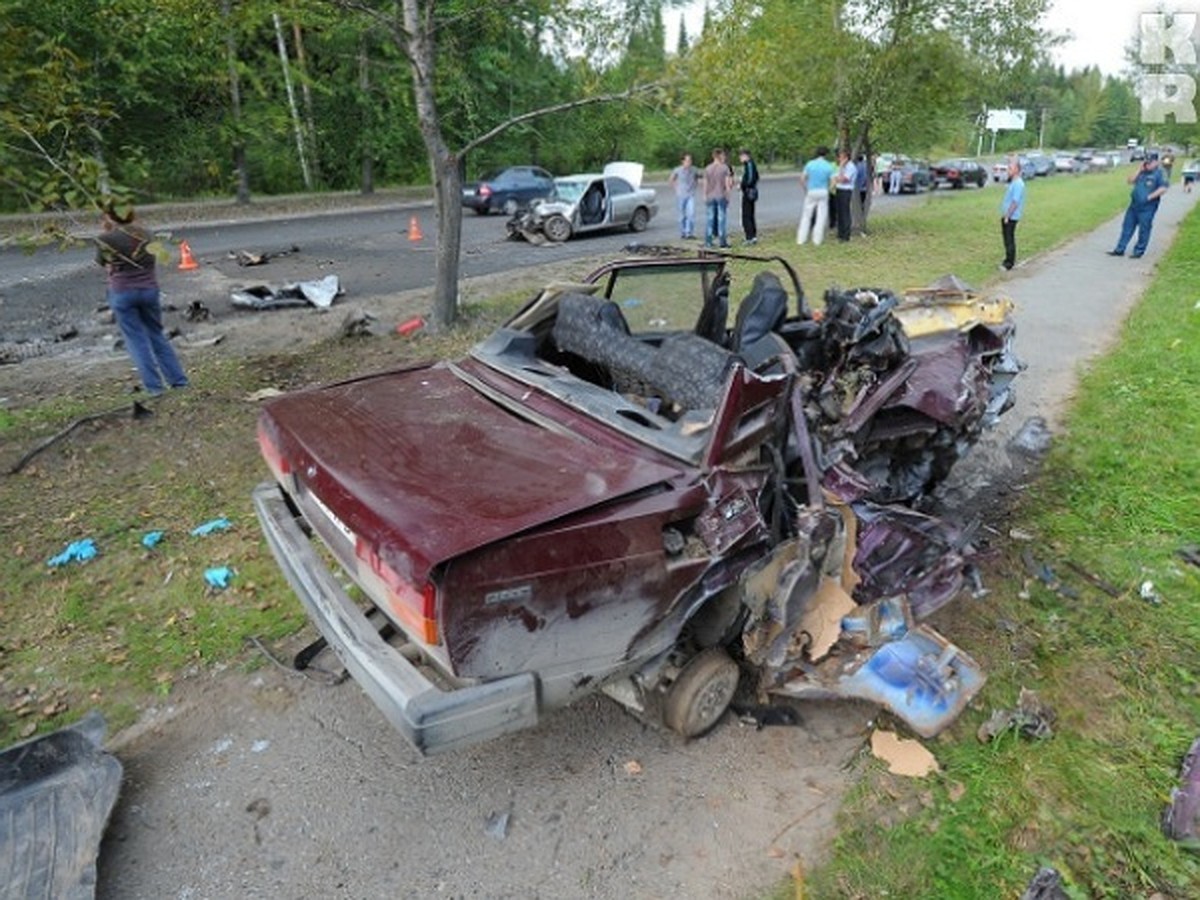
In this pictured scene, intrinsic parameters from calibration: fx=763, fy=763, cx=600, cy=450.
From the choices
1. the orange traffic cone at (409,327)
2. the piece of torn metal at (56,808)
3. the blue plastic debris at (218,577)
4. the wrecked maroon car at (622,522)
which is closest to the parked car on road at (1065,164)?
the orange traffic cone at (409,327)

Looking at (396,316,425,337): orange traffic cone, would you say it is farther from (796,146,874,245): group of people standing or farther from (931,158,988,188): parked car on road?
(931,158,988,188): parked car on road

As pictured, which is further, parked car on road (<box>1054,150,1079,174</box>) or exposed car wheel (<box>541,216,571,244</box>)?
parked car on road (<box>1054,150,1079,174</box>)

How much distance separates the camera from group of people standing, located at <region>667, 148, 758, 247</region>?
46.6ft

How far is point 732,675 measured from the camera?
9.84 ft

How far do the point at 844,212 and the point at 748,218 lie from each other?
192 centimetres

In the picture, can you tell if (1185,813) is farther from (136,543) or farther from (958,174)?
(958,174)

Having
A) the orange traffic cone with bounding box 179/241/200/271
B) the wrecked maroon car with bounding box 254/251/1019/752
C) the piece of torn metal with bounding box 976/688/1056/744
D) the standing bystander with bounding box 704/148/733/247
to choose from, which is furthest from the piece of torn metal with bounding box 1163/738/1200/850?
the orange traffic cone with bounding box 179/241/200/271

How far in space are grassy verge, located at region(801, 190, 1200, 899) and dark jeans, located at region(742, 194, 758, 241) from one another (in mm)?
10910

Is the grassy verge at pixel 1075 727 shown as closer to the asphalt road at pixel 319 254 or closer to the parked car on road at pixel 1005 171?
the asphalt road at pixel 319 254

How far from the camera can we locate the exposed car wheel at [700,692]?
9.52 feet

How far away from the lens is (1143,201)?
43.2 feet

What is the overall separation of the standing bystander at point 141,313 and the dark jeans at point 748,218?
11597 mm

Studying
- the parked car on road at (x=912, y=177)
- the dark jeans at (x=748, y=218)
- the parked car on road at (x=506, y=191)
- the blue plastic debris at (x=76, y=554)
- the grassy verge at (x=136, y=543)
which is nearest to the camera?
the grassy verge at (x=136, y=543)

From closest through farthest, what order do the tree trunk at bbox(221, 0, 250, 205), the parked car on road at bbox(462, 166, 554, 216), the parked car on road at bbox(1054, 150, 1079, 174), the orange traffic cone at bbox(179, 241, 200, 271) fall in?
the orange traffic cone at bbox(179, 241, 200, 271), the parked car on road at bbox(462, 166, 554, 216), the tree trunk at bbox(221, 0, 250, 205), the parked car on road at bbox(1054, 150, 1079, 174)
